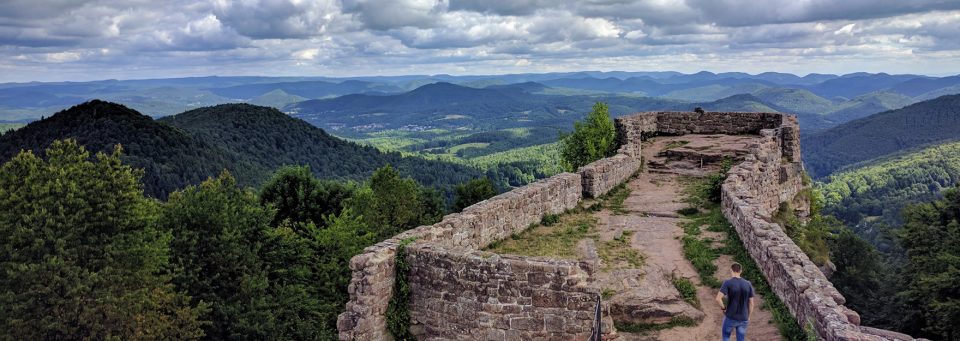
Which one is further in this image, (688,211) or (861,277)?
(861,277)

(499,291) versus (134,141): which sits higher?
(499,291)

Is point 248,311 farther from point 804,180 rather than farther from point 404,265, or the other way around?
point 804,180

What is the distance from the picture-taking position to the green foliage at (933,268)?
26766 mm

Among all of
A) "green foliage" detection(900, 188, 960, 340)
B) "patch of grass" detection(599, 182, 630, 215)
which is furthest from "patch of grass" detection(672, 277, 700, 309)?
"green foliage" detection(900, 188, 960, 340)

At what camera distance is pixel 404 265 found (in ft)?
36.3

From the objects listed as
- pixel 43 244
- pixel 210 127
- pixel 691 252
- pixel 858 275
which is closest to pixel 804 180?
pixel 691 252

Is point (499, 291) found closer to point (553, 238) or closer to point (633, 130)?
point (553, 238)

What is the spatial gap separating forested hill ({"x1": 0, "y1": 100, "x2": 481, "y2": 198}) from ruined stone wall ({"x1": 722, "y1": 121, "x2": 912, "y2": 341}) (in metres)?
69.8

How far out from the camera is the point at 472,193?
54625 millimetres

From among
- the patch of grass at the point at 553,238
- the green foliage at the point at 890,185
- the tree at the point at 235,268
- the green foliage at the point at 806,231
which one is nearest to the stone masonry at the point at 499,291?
the patch of grass at the point at 553,238

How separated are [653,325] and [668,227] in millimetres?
5984

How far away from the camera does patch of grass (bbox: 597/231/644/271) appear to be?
1350cm

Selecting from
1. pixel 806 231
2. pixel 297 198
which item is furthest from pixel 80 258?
pixel 806 231

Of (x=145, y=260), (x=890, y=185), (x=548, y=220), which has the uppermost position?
(x=548, y=220)
